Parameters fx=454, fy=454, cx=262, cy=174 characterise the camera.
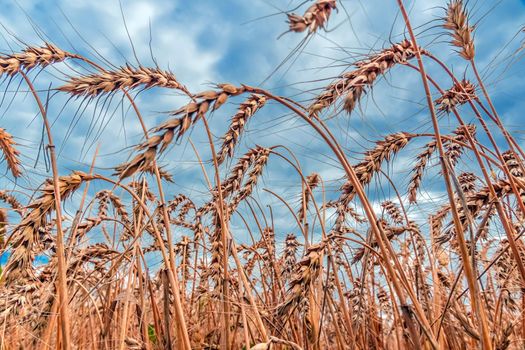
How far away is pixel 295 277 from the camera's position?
2.18 metres

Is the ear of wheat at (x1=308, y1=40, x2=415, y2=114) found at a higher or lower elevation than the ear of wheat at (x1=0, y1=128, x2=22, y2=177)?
lower

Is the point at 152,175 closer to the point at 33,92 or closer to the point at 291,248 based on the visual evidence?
the point at 33,92

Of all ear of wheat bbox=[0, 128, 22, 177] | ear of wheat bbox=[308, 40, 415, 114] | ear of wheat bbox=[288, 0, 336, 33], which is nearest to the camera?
ear of wheat bbox=[288, 0, 336, 33]

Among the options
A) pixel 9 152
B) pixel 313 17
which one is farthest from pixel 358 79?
pixel 9 152

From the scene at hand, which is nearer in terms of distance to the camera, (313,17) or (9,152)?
(313,17)

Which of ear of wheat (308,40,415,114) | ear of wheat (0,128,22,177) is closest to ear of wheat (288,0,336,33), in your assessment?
ear of wheat (308,40,415,114)

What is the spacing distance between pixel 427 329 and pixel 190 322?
231cm

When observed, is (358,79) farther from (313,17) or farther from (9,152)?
(9,152)

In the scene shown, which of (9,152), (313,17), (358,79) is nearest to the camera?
(313,17)

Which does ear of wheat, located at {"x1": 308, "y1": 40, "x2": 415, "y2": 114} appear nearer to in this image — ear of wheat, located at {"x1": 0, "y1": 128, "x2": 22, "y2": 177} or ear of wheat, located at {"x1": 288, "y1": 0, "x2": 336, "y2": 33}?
ear of wheat, located at {"x1": 288, "y1": 0, "x2": 336, "y2": 33}

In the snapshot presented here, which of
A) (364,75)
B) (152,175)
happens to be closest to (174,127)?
(364,75)

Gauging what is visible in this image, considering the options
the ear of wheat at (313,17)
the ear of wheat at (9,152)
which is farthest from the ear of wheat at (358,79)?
the ear of wheat at (9,152)

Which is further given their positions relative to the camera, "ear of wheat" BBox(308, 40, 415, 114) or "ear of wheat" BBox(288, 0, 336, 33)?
"ear of wheat" BBox(308, 40, 415, 114)

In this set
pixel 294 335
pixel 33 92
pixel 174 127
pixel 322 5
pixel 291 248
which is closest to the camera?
pixel 322 5
